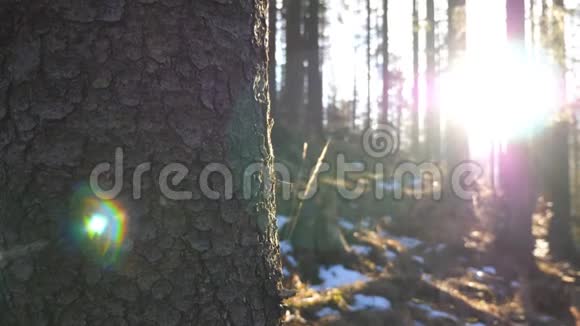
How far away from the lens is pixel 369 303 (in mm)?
4371

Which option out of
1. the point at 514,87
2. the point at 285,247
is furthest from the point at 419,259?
Result: the point at 514,87

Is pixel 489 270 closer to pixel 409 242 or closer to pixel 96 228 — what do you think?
pixel 409 242

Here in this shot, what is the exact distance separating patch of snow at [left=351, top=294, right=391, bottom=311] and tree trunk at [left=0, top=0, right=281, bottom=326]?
3.33m

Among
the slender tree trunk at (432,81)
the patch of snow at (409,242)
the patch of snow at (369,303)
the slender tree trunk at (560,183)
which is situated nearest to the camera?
the patch of snow at (369,303)

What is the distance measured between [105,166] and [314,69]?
14.8 metres

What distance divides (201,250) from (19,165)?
457 millimetres

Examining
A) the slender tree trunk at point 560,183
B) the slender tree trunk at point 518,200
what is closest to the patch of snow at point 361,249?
the slender tree trunk at point 518,200

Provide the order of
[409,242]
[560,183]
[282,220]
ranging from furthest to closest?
1. [560,183]
2. [409,242]
3. [282,220]

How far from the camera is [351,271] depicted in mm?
5656

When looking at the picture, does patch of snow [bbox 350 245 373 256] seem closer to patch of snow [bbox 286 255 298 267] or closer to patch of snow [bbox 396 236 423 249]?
patch of snow [bbox 286 255 298 267]

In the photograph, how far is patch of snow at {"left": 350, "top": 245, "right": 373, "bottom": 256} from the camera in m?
6.49

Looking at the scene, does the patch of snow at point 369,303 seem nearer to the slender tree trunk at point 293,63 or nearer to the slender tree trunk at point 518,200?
the slender tree trunk at point 518,200

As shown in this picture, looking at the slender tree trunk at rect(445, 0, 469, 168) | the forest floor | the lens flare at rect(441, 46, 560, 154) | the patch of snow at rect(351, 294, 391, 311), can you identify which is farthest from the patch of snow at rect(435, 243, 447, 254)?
the slender tree trunk at rect(445, 0, 469, 168)

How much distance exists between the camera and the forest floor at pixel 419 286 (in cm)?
411
